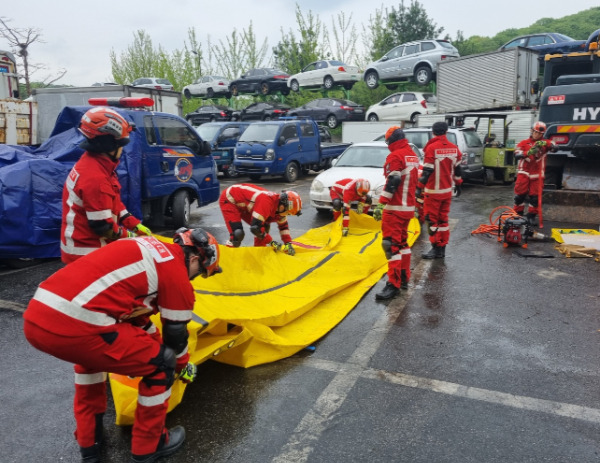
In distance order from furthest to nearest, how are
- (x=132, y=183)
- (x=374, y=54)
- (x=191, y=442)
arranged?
(x=374, y=54), (x=132, y=183), (x=191, y=442)

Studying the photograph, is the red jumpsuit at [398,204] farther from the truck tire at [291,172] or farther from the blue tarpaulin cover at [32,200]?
the truck tire at [291,172]

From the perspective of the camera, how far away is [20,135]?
32.4ft

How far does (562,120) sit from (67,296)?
9.04 m

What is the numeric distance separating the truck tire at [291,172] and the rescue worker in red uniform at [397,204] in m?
10.0

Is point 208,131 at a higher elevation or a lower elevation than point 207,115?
lower

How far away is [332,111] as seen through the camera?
76.3ft

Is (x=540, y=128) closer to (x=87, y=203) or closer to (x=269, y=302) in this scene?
(x=269, y=302)

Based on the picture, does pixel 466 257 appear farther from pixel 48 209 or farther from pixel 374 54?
pixel 374 54

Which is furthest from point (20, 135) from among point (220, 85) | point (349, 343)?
point (220, 85)

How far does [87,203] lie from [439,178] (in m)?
4.96

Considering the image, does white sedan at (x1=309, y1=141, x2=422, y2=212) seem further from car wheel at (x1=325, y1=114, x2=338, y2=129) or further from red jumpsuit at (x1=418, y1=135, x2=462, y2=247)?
car wheel at (x1=325, y1=114, x2=338, y2=129)

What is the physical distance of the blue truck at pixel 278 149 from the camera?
15320 mm

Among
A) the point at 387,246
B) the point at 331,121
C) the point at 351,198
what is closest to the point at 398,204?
the point at 387,246

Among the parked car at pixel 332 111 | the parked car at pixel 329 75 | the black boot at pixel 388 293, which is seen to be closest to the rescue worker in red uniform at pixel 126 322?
the black boot at pixel 388 293
